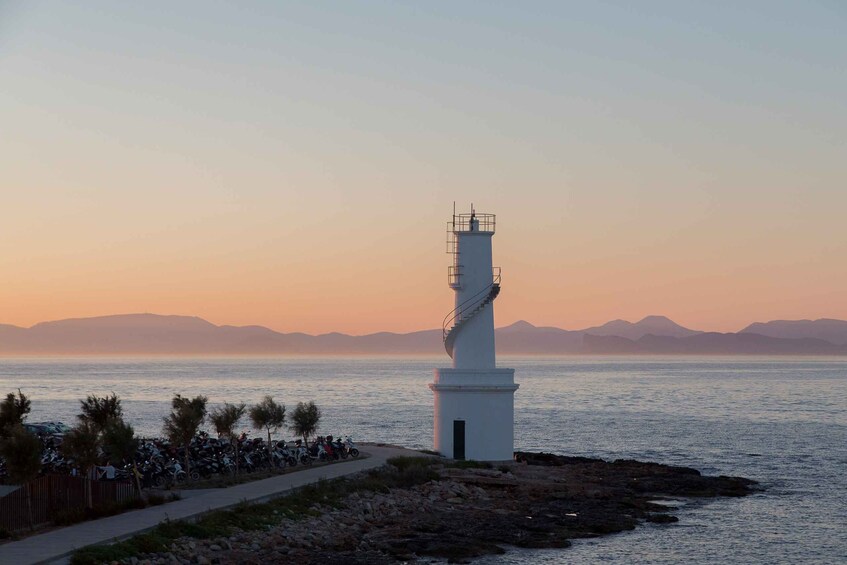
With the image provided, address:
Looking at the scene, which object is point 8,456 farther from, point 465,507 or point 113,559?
point 465,507

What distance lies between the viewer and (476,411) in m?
40.4

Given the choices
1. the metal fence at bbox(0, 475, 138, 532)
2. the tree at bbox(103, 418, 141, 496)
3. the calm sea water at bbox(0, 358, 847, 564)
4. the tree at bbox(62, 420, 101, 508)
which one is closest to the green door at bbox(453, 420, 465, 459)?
the calm sea water at bbox(0, 358, 847, 564)

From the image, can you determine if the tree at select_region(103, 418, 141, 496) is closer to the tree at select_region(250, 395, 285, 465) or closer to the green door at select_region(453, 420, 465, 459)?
the tree at select_region(250, 395, 285, 465)

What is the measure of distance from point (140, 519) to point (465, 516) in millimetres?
10347

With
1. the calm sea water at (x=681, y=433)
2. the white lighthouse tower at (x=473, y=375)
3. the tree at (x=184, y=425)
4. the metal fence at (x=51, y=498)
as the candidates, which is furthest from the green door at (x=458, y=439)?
the metal fence at (x=51, y=498)

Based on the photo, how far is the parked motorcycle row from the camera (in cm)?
3197

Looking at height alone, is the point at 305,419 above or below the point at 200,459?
above

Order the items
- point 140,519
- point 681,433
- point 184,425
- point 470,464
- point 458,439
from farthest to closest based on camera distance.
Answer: point 681,433 < point 458,439 < point 470,464 < point 184,425 < point 140,519

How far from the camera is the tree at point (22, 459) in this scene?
24.2 meters

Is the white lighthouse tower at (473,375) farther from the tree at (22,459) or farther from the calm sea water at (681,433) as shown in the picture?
the tree at (22,459)

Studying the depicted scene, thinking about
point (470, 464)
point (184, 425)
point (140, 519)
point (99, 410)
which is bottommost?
point (470, 464)

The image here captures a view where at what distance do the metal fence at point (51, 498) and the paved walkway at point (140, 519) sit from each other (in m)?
1.07

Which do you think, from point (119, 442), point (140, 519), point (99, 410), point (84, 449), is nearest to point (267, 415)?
point (99, 410)

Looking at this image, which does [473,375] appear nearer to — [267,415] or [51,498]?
[267,415]
